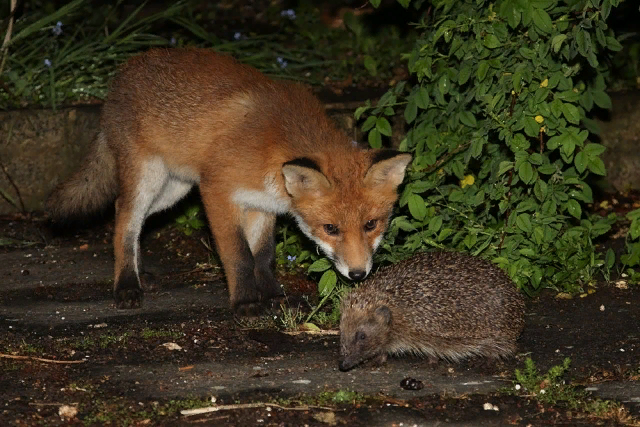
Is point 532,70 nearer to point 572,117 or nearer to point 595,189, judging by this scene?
point 572,117

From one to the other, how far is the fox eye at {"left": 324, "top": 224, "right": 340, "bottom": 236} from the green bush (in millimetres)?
528

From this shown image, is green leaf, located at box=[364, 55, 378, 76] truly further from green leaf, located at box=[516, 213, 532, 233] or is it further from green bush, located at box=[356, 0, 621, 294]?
green leaf, located at box=[516, 213, 532, 233]

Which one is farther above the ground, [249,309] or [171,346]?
[171,346]

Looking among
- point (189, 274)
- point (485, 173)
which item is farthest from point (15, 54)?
point (485, 173)

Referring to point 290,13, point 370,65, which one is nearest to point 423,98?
point 370,65

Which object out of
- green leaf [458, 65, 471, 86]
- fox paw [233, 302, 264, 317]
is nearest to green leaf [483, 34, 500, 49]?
green leaf [458, 65, 471, 86]

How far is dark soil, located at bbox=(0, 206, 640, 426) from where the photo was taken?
166 inches

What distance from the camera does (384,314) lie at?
483 centimetres

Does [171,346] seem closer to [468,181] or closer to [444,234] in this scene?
[444,234]

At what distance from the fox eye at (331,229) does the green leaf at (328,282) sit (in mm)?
305

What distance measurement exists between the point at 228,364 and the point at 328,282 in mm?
897

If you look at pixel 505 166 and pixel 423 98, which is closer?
pixel 505 166

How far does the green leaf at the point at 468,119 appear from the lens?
6047 millimetres

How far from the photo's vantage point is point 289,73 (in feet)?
28.8
